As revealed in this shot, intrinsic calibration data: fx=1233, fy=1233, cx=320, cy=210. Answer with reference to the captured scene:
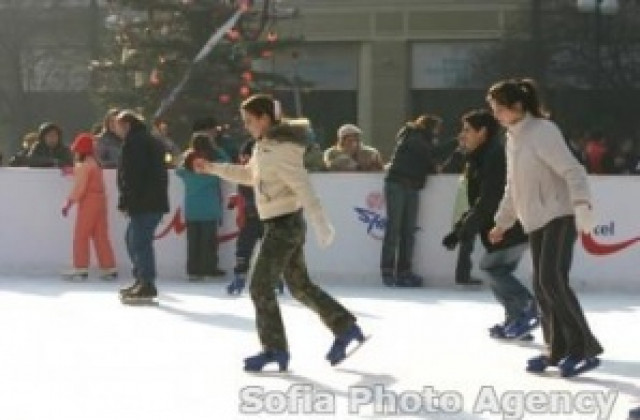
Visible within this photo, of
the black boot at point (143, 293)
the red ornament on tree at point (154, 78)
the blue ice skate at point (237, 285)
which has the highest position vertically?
the red ornament on tree at point (154, 78)

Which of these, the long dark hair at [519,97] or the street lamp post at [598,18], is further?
the street lamp post at [598,18]

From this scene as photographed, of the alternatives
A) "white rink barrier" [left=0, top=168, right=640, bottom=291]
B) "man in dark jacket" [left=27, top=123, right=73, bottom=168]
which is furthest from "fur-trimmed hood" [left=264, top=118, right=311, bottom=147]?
"man in dark jacket" [left=27, top=123, right=73, bottom=168]

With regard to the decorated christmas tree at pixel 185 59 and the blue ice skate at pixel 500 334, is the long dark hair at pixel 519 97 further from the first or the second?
the decorated christmas tree at pixel 185 59

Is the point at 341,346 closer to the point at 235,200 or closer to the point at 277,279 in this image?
the point at 277,279

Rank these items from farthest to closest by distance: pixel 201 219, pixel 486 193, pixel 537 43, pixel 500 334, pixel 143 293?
pixel 537 43
pixel 201 219
pixel 143 293
pixel 500 334
pixel 486 193

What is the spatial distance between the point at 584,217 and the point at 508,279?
170 cm

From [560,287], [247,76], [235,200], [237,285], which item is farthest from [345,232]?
[247,76]

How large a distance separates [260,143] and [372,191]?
194 inches

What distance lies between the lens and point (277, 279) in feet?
20.3

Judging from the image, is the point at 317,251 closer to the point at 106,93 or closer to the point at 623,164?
the point at 623,164

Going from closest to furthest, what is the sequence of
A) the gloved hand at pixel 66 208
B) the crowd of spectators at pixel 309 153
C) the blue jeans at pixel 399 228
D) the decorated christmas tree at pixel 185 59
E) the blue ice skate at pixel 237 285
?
the blue ice skate at pixel 237 285
the blue jeans at pixel 399 228
the crowd of spectators at pixel 309 153
the gloved hand at pixel 66 208
the decorated christmas tree at pixel 185 59

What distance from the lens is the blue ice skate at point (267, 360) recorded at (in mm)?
6281

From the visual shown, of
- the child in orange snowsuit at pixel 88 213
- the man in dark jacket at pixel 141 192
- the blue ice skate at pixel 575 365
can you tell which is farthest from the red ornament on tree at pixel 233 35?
the blue ice skate at pixel 575 365

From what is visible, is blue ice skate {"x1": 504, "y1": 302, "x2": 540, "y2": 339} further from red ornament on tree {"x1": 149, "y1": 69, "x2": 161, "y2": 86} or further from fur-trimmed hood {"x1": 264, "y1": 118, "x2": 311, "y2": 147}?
red ornament on tree {"x1": 149, "y1": 69, "x2": 161, "y2": 86}
